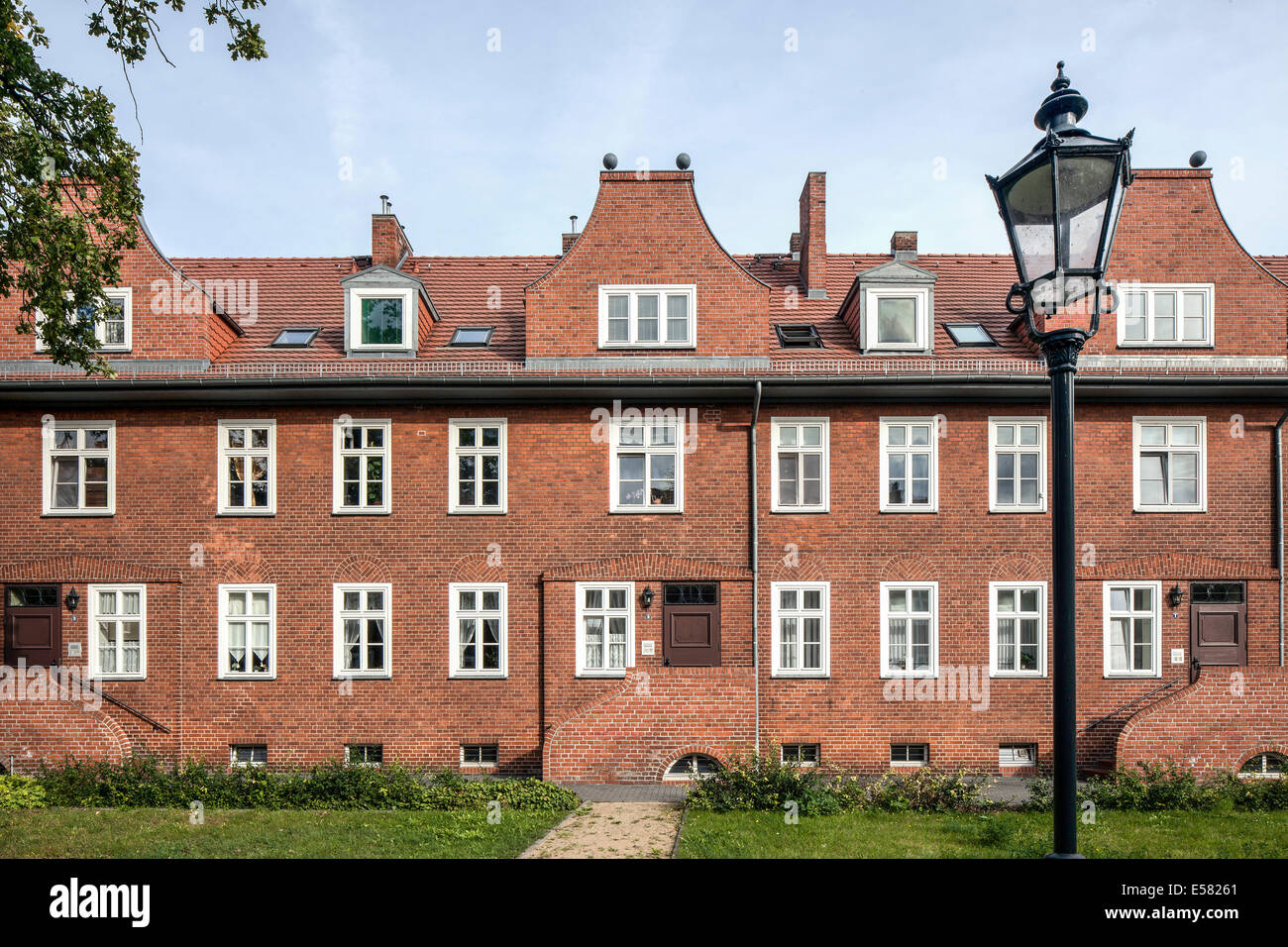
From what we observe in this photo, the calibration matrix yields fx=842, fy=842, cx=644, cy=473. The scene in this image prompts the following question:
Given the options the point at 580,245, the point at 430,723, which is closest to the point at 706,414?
the point at 580,245

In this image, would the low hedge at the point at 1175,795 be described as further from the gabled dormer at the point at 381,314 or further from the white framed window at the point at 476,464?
the gabled dormer at the point at 381,314

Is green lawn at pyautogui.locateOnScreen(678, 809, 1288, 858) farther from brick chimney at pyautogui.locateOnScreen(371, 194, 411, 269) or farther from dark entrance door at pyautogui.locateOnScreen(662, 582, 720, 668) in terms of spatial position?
brick chimney at pyautogui.locateOnScreen(371, 194, 411, 269)

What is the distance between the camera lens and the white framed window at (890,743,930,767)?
14.8 meters

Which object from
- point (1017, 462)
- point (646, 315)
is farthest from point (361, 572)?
point (1017, 462)

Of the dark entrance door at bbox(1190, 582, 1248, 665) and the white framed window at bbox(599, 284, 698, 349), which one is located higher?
the white framed window at bbox(599, 284, 698, 349)

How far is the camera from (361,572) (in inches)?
598

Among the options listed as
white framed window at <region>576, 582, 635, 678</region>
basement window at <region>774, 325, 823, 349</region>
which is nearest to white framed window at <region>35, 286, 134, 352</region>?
white framed window at <region>576, 582, 635, 678</region>

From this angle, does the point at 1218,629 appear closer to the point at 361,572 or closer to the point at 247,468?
the point at 361,572

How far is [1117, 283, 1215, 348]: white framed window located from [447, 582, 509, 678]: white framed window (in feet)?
41.1

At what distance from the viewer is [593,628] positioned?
15.1 metres

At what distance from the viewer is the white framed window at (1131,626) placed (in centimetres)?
1499

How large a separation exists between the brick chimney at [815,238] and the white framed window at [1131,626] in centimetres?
825

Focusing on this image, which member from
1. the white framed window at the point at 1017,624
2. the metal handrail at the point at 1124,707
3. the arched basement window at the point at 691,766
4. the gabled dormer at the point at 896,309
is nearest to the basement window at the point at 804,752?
the arched basement window at the point at 691,766
